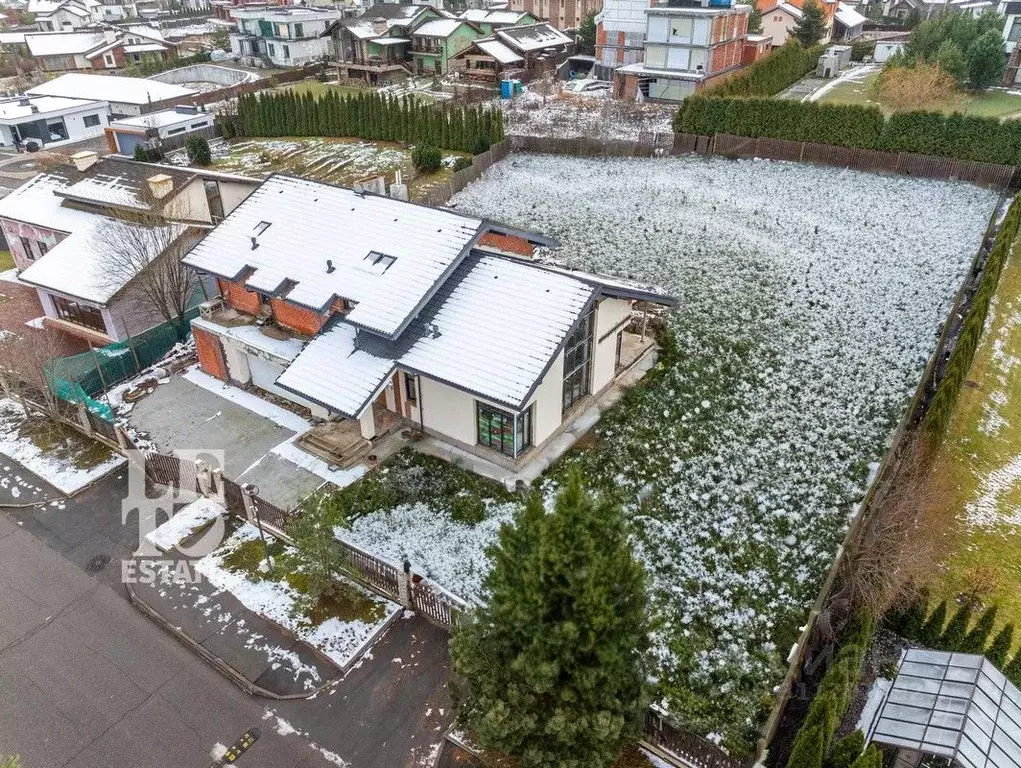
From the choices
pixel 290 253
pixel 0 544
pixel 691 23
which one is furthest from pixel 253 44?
pixel 0 544

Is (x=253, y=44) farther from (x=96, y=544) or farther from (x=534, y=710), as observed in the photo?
(x=534, y=710)

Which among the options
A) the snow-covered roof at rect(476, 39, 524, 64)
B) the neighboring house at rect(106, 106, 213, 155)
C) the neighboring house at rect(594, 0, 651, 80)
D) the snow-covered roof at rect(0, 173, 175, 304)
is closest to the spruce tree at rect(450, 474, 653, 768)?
the snow-covered roof at rect(0, 173, 175, 304)

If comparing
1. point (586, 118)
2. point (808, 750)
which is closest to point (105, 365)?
point (808, 750)

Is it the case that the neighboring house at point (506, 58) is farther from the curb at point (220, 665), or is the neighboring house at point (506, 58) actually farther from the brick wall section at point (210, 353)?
the curb at point (220, 665)

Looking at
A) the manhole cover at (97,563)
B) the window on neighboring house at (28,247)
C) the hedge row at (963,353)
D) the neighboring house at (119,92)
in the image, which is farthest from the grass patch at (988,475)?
the neighboring house at (119,92)

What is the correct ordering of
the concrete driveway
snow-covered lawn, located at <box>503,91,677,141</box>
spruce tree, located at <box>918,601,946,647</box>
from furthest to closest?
snow-covered lawn, located at <box>503,91,677,141</box>, the concrete driveway, spruce tree, located at <box>918,601,946,647</box>

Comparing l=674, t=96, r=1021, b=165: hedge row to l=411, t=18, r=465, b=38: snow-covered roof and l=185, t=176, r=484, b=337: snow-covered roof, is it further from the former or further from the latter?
l=411, t=18, r=465, b=38: snow-covered roof

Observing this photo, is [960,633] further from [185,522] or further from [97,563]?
[97,563]
